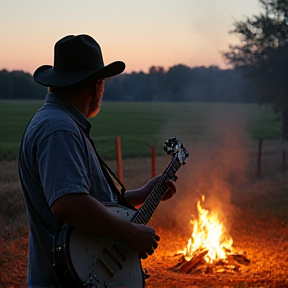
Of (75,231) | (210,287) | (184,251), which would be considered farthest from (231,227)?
(75,231)

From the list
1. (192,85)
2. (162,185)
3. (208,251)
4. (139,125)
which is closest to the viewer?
(162,185)

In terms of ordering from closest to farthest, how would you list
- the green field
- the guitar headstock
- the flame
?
the guitar headstock → the flame → the green field

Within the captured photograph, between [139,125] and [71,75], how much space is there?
37.0 meters

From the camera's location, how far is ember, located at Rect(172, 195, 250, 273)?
6.41 m

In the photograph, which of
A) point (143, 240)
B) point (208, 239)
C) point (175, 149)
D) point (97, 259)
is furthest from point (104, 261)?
point (208, 239)

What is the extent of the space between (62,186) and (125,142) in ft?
89.7

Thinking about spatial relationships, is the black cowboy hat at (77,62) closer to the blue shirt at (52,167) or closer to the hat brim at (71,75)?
the hat brim at (71,75)

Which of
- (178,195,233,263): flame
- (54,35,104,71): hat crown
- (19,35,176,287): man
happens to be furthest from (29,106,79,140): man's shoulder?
(178,195,233,263): flame

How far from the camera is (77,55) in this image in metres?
2.49

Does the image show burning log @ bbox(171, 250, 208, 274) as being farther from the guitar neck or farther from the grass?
the grass

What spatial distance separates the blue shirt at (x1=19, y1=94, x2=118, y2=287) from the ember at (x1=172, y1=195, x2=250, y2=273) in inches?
163

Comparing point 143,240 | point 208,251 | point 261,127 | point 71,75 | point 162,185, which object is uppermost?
point 71,75

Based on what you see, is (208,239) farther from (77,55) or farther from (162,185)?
(77,55)

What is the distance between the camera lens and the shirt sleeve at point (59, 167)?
2121 mm
